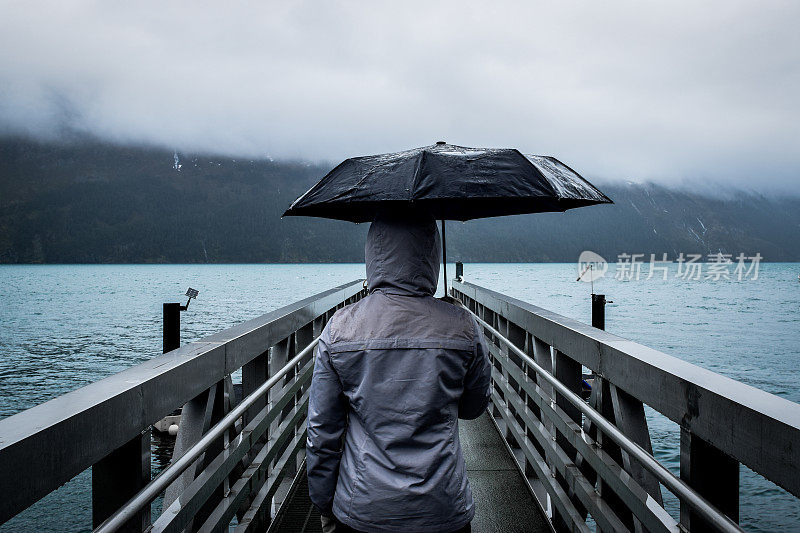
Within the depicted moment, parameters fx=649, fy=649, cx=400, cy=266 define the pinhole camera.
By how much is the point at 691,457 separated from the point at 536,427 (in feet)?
7.12

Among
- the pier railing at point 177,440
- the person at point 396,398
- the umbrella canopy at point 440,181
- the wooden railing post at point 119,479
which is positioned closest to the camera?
the pier railing at point 177,440

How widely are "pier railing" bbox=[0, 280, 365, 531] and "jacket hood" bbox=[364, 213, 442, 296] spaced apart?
85 centimetres

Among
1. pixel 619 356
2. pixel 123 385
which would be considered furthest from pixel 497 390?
pixel 123 385

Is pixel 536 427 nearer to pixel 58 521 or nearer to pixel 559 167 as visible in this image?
pixel 559 167

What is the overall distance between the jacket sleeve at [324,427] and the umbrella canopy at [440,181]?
734mm

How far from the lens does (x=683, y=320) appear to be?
59.2 metres

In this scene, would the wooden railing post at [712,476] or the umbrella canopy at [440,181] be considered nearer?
the wooden railing post at [712,476]

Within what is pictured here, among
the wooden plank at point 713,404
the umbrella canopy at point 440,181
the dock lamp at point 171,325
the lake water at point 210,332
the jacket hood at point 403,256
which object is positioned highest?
the umbrella canopy at point 440,181

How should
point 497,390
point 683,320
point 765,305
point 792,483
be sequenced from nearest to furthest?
point 792,483, point 497,390, point 683,320, point 765,305

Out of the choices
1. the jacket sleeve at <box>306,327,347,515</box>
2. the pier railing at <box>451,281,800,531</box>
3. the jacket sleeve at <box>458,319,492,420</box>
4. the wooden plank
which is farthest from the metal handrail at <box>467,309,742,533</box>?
the jacket sleeve at <box>306,327,347,515</box>

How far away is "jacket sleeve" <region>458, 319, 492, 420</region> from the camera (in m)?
2.28

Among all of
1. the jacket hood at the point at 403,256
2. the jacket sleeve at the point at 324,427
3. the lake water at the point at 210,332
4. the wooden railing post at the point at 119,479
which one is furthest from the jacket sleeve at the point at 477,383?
the lake water at the point at 210,332

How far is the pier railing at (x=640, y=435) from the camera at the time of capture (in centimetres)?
177

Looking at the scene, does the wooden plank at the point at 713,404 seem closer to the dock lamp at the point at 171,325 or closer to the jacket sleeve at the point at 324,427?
the jacket sleeve at the point at 324,427
